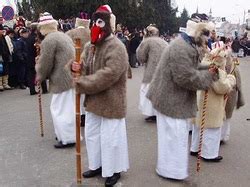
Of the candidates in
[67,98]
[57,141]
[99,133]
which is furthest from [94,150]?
[57,141]

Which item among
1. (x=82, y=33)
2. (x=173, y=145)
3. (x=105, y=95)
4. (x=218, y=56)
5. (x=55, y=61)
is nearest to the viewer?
(x=105, y=95)

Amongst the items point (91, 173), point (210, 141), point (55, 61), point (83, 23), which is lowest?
point (91, 173)

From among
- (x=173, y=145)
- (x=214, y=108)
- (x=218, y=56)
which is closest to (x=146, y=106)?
(x=214, y=108)

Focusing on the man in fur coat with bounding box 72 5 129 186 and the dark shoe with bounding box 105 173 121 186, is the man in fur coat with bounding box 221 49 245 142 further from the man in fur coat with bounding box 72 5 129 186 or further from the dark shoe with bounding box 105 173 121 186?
the dark shoe with bounding box 105 173 121 186

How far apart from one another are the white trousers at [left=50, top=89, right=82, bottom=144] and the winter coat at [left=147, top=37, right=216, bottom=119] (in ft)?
5.50

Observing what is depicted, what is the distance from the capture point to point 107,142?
4.91 m

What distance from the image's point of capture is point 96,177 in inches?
208

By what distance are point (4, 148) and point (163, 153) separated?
278 centimetres

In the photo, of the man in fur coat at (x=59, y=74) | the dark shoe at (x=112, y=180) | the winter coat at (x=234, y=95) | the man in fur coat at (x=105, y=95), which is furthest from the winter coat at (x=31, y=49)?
the dark shoe at (x=112, y=180)

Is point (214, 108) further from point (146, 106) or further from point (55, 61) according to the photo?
point (146, 106)

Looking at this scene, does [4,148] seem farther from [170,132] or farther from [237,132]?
[237,132]

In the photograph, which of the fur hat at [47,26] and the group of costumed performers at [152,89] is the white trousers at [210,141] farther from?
the fur hat at [47,26]

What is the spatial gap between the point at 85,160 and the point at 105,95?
1544mm

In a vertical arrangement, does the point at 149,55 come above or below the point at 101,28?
below
